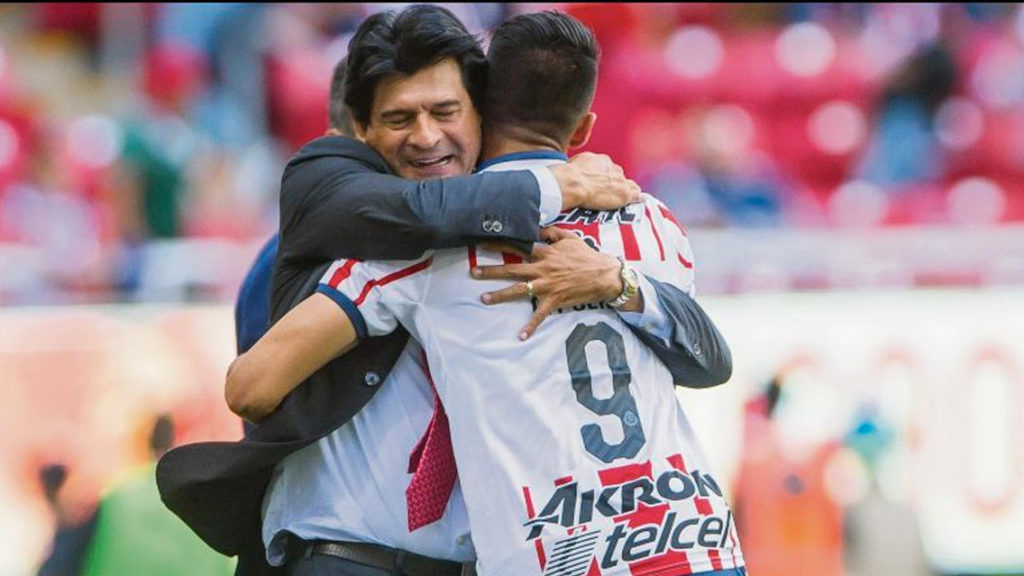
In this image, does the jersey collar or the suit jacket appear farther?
the jersey collar

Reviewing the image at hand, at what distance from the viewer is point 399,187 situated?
294 cm

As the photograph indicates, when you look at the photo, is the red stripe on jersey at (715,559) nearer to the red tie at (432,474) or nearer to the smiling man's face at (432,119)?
the red tie at (432,474)

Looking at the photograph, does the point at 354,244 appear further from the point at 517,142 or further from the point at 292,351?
the point at 517,142

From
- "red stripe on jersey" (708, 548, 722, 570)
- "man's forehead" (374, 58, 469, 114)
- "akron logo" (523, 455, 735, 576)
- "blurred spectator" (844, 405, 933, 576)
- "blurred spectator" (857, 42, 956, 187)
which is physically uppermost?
"blurred spectator" (857, 42, 956, 187)

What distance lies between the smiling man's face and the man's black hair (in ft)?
0.05

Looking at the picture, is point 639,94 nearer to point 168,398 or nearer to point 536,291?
point 168,398

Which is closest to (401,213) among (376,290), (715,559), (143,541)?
(376,290)

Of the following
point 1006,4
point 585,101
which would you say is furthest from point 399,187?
point 1006,4

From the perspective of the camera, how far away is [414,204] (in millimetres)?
2887

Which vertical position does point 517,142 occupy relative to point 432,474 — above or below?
above

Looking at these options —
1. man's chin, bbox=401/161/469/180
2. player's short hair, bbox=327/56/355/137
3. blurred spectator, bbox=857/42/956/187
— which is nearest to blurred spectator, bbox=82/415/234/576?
player's short hair, bbox=327/56/355/137

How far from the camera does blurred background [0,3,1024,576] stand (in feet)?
22.2

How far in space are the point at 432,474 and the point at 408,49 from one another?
28.2 inches

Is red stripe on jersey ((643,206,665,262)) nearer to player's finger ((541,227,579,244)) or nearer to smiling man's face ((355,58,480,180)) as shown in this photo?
player's finger ((541,227,579,244))
